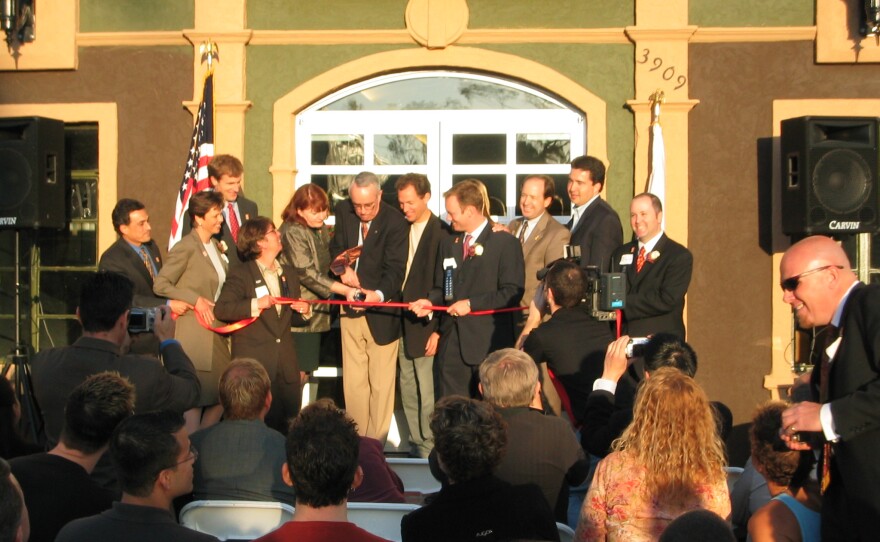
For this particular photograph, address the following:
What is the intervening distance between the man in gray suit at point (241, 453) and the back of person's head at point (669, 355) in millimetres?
1664

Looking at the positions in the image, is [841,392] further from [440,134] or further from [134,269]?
[440,134]

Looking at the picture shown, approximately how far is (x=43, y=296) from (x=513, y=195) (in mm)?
3904

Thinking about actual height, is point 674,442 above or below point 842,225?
below

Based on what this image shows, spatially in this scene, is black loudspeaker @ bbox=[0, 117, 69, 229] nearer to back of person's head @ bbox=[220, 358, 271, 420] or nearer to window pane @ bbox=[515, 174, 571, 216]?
window pane @ bbox=[515, 174, 571, 216]

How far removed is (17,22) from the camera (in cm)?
948

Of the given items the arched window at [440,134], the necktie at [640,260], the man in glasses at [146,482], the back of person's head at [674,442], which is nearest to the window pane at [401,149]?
the arched window at [440,134]

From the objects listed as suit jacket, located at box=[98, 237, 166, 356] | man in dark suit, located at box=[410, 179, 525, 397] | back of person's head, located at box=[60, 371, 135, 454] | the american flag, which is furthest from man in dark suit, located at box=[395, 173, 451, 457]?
back of person's head, located at box=[60, 371, 135, 454]

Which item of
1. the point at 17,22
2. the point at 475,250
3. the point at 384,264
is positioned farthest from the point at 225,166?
the point at 17,22

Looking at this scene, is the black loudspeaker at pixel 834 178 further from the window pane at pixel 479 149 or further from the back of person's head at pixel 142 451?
the back of person's head at pixel 142 451

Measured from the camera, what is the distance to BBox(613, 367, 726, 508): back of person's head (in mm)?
4113

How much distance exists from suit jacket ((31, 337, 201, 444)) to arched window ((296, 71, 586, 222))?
15.1 feet

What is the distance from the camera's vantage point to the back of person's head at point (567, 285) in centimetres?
641

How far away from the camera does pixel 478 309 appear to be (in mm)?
7883

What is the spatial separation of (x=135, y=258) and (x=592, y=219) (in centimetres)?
306
